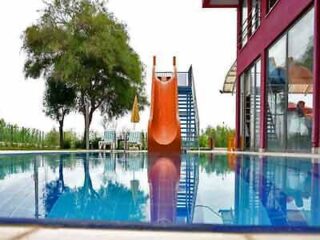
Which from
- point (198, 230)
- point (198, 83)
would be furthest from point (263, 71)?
point (198, 230)

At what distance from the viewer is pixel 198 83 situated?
71.3ft

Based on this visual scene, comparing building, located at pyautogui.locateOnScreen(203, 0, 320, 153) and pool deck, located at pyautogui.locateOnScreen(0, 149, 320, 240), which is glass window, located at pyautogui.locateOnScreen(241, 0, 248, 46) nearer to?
building, located at pyautogui.locateOnScreen(203, 0, 320, 153)

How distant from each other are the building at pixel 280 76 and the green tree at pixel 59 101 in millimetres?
7932

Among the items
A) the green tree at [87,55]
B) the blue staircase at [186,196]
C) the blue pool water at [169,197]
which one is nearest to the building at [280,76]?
the blue pool water at [169,197]

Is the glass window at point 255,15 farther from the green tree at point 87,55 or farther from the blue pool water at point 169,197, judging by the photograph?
the blue pool water at point 169,197

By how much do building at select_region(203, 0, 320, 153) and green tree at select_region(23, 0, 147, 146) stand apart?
18.4 feet

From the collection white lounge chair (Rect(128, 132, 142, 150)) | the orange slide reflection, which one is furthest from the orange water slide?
white lounge chair (Rect(128, 132, 142, 150))

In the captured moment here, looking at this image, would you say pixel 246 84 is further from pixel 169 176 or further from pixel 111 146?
pixel 169 176

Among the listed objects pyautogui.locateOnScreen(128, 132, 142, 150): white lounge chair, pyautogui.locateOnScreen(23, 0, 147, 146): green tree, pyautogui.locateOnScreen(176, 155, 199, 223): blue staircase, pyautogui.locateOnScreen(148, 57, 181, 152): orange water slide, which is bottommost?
pyautogui.locateOnScreen(176, 155, 199, 223): blue staircase

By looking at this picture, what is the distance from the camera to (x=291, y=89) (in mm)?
11508

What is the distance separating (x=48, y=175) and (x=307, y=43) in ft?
20.6

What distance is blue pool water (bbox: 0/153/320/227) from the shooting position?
11.8 ft

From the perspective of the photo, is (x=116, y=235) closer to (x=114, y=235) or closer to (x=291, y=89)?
(x=114, y=235)

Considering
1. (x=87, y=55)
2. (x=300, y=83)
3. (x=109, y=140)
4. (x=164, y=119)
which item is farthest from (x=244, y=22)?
(x=300, y=83)
